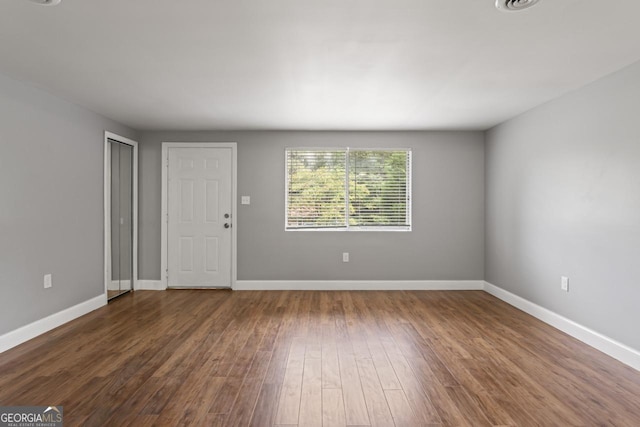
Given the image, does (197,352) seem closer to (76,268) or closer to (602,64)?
(76,268)

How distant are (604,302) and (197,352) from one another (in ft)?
11.8

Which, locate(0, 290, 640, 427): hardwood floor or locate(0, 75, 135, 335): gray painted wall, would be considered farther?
locate(0, 75, 135, 335): gray painted wall

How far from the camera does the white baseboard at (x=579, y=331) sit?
3.02m

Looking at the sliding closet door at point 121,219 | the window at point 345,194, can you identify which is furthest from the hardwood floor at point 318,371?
the window at point 345,194

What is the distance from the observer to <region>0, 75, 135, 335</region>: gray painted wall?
3.34 meters

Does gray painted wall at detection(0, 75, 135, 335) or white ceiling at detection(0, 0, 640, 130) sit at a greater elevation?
white ceiling at detection(0, 0, 640, 130)

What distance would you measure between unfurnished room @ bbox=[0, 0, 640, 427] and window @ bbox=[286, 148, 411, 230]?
34mm

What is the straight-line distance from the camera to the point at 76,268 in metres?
4.21

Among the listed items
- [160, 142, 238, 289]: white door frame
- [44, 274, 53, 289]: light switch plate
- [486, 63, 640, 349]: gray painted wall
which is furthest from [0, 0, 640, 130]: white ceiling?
[44, 274, 53, 289]: light switch plate

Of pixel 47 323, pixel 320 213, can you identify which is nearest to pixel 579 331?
pixel 320 213

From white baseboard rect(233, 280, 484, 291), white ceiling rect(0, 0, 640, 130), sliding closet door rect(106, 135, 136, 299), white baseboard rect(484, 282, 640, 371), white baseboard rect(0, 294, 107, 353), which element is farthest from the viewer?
white baseboard rect(233, 280, 484, 291)

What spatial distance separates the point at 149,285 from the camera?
5.70m

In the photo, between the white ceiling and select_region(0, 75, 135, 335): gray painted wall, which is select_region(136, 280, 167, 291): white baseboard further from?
the white ceiling

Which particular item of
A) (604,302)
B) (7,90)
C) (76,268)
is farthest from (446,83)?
(76,268)
